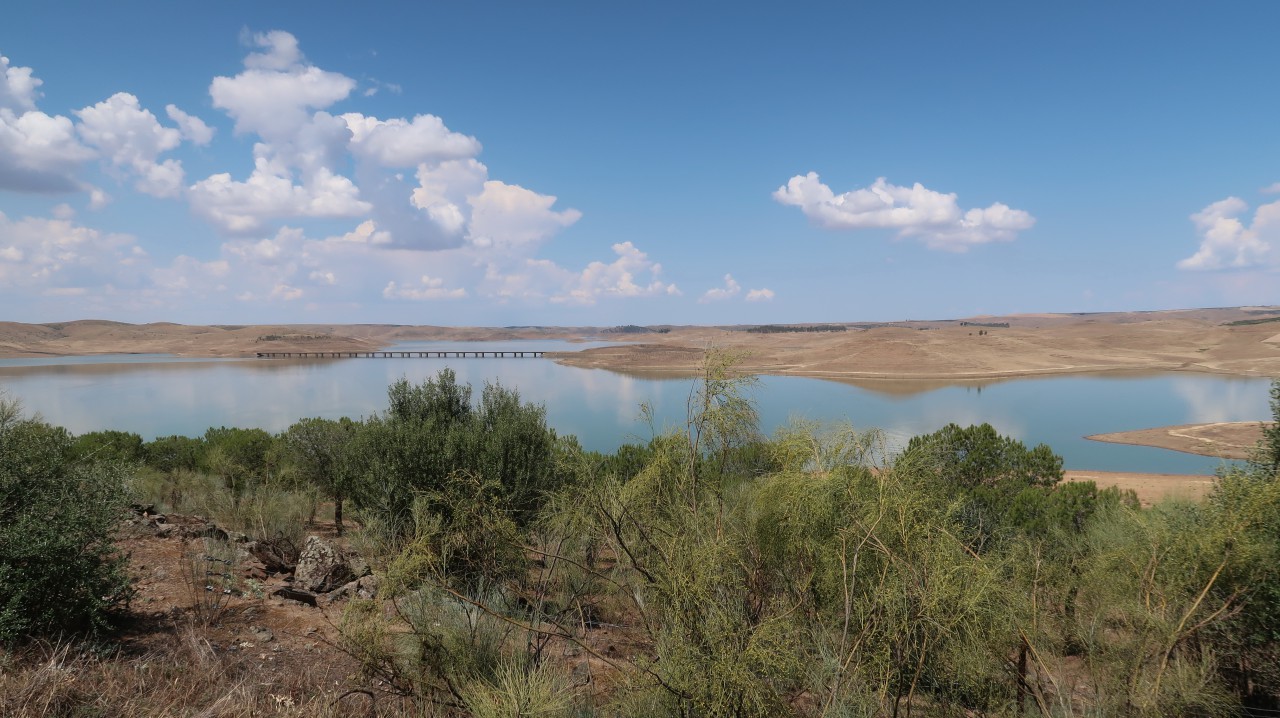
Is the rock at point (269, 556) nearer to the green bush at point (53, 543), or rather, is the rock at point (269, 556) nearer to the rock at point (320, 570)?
the rock at point (320, 570)

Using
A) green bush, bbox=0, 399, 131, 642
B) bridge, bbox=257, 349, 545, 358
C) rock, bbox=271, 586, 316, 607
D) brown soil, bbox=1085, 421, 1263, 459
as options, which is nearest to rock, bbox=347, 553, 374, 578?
rock, bbox=271, 586, 316, 607

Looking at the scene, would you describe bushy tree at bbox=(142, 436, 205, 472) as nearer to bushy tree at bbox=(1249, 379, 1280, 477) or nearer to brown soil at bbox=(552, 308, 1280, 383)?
bushy tree at bbox=(1249, 379, 1280, 477)

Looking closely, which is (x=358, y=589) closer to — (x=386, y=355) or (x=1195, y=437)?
(x=1195, y=437)

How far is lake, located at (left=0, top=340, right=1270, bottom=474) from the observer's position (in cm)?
3938

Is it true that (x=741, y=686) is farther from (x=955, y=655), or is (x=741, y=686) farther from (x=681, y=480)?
(x=681, y=480)

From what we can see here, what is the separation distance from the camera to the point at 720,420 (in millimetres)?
5613

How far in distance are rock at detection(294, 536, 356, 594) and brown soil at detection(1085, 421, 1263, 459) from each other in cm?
4507

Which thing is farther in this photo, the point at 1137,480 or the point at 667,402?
the point at 667,402

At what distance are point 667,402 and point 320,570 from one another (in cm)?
4154

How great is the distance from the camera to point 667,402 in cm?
5150

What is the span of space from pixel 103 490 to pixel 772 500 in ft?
28.6

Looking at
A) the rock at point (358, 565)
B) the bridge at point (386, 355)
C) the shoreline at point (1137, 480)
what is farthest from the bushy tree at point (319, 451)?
the bridge at point (386, 355)

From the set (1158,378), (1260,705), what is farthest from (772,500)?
(1158,378)

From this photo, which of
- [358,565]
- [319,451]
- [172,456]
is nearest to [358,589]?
[358,565]
